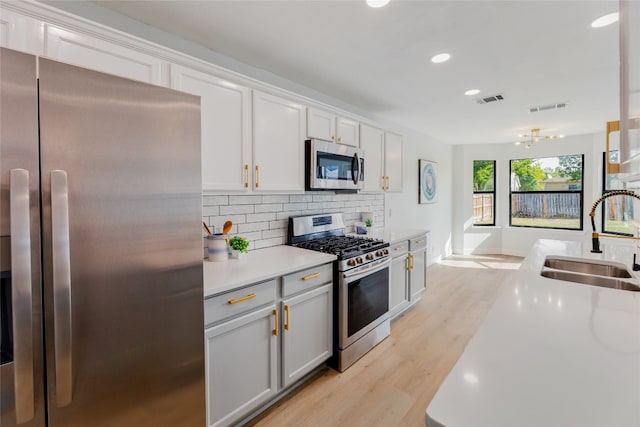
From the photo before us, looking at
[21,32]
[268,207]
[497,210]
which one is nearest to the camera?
[21,32]

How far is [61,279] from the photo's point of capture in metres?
0.98

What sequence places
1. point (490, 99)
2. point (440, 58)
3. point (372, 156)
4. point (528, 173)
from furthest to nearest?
point (528, 173)
point (490, 99)
point (372, 156)
point (440, 58)

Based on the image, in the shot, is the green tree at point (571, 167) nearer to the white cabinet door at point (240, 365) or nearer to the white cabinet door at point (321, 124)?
the white cabinet door at point (321, 124)

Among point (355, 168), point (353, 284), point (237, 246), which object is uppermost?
point (355, 168)

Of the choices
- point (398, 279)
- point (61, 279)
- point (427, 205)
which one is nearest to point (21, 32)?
point (61, 279)

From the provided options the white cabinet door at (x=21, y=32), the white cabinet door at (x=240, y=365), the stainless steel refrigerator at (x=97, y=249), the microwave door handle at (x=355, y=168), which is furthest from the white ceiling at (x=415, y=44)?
the white cabinet door at (x=240, y=365)

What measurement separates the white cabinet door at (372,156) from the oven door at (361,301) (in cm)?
96

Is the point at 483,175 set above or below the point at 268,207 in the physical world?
above

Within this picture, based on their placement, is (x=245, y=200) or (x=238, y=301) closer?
(x=238, y=301)

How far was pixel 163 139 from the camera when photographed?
1.27 metres

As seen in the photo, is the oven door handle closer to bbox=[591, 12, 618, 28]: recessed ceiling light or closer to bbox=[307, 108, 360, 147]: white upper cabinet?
bbox=[307, 108, 360, 147]: white upper cabinet

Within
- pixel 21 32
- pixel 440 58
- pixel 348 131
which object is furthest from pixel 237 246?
pixel 440 58

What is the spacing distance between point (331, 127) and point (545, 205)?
5.91m

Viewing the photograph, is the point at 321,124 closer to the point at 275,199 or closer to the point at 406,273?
the point at 275,199
